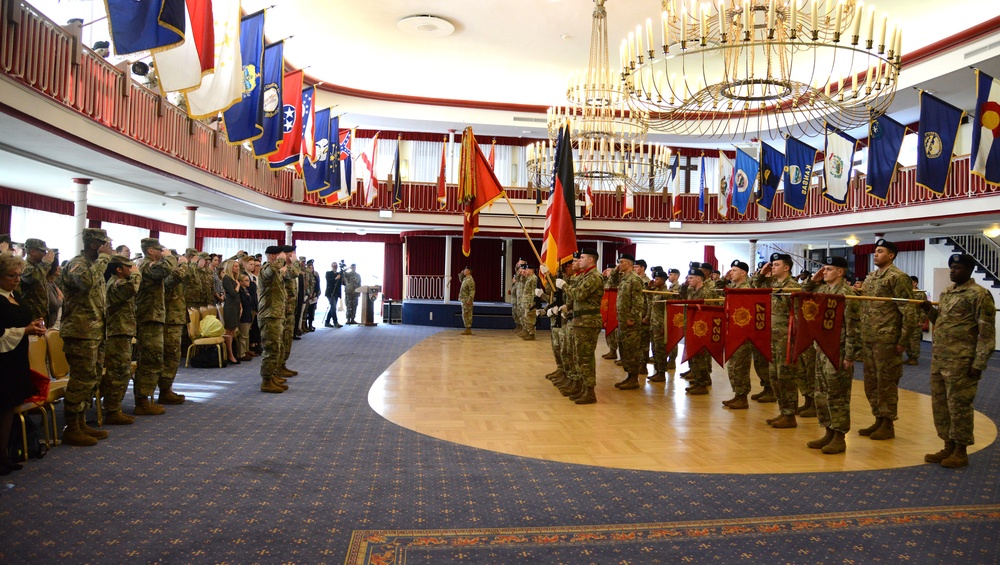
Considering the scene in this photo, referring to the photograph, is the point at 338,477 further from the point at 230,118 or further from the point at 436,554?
the point at 230,118

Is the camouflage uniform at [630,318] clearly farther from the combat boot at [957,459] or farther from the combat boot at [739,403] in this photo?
the combat boot at [957,459]

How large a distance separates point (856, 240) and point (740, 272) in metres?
11.5

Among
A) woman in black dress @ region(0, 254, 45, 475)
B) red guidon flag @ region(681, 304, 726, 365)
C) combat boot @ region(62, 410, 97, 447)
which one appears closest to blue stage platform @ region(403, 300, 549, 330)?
red guidon flag @ region(681, 304, 726, 365)

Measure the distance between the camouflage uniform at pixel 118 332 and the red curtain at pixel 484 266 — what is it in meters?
14.9

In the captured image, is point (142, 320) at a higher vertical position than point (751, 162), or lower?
lower

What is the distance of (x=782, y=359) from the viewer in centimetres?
600

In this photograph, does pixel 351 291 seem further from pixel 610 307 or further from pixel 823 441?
pixel 823 441

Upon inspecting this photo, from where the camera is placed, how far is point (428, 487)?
3906 mm

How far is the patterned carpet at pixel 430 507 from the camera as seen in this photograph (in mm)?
2994

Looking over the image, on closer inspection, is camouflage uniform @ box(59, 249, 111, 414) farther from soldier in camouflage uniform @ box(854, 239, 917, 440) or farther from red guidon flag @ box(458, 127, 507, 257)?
soldier in camouflage uniform @ box(854, 239, 917, 440)

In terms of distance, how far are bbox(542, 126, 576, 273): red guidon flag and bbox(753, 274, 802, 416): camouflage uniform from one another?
7.20ft

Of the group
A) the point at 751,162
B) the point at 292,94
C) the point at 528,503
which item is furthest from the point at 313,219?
the point at 528,503

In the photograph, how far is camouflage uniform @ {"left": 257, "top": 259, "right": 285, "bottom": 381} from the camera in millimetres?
6945

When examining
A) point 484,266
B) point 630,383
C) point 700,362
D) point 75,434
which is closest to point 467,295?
point 484,266
